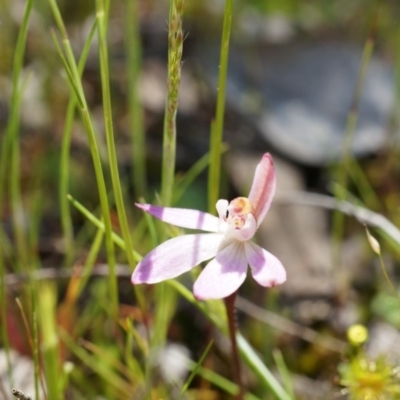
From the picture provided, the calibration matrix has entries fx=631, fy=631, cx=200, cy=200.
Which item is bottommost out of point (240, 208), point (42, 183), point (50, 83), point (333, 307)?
point (333, 307)

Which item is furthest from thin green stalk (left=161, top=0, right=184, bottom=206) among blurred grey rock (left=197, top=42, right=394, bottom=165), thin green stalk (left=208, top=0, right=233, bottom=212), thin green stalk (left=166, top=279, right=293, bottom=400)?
blurred grey rock (left=197, top=42, right=394, bottom=165)

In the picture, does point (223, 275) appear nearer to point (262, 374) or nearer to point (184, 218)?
point (184, 218)

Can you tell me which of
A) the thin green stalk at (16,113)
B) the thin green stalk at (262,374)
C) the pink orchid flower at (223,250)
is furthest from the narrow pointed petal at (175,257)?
the thin green stalk at (16,113)

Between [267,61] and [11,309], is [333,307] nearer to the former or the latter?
[11,309]

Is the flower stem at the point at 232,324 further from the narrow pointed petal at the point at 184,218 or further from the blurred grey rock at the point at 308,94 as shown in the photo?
the blurred grey rock at the point at 308,94

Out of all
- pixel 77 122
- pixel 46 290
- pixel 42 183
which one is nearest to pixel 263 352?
pixel 46 290

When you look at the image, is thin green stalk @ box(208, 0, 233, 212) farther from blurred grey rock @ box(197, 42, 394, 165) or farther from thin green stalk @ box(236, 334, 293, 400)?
blurred grey rock @ box(197, 42, 394, 165)

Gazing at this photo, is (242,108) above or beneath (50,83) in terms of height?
beneath
